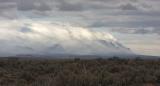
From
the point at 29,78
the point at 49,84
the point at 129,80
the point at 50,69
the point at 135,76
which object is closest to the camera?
the point at 49,84

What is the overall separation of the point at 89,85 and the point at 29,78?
932 centimetres

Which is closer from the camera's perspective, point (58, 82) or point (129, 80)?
point (58, 82)

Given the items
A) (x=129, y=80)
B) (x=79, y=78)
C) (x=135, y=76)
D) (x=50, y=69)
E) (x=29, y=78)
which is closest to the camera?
(x=79, y=78)

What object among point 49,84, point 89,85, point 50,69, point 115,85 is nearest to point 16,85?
point 49,84

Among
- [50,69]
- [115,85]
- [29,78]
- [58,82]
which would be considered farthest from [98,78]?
[50,69]

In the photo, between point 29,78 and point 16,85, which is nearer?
point 16,85

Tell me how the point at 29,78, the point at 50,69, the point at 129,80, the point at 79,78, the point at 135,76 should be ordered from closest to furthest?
1. the point at 79,78
2. the point at 129,80
3. the point at 135,76
4. the point at 29,78
5. the point at 50,69

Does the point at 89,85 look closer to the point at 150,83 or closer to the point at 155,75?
the point at 150,83

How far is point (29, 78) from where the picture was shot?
110ft

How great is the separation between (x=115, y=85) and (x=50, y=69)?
16.6m

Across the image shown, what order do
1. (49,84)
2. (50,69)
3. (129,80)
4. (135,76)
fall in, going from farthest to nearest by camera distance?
(50,69) < (135,76) < (129,80) < (49,84)

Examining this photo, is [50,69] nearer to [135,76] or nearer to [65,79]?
[135,76]

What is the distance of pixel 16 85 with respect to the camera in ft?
85.3

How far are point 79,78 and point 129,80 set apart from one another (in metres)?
4.22
